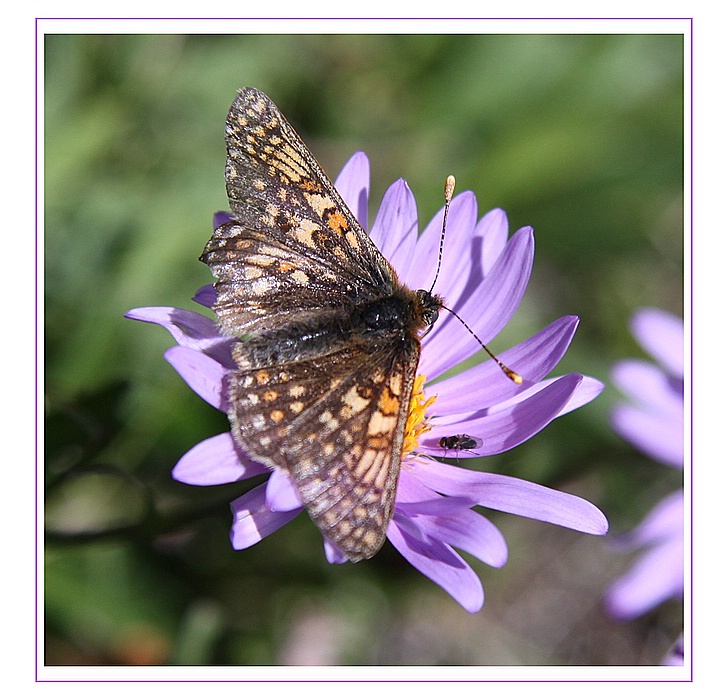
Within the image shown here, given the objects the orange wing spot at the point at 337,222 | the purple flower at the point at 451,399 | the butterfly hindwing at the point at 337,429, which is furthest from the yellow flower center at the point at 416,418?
the orange wing spot at the point at 337,222

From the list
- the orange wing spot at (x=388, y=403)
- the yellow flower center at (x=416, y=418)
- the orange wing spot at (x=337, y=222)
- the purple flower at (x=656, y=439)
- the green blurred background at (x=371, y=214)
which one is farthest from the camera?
the green blurred background at (x=371, y=214)

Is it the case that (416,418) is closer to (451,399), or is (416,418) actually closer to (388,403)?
(451,399)

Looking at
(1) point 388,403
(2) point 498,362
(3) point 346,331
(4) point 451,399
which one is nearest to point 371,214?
(4) point 451,399

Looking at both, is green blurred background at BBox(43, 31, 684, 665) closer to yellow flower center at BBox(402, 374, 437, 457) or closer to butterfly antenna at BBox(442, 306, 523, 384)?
yellow flower center at BBox(402, 374, 437, 457)

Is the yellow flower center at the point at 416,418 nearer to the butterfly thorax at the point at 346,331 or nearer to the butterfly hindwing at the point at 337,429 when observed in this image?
the butterfly thorax at the point at 346,331

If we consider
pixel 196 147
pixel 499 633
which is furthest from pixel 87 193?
pixel 499 633
